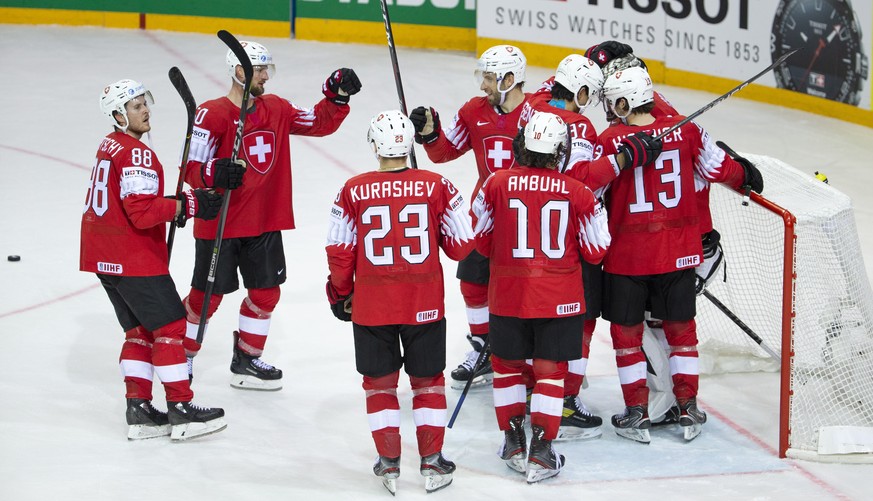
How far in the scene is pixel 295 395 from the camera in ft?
19.4

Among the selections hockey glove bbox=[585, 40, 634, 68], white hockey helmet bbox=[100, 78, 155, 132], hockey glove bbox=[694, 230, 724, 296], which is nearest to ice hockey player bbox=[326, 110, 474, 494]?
white hockey helmet bbox=[100, 78, 155, 132]

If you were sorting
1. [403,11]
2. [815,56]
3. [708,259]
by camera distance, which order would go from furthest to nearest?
[403,11]
[815,56]
[708,259]

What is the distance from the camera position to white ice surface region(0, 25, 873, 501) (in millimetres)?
4895

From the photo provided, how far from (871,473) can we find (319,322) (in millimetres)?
3041

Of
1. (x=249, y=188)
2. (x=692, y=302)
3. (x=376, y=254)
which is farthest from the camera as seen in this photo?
(x=249, y=188)

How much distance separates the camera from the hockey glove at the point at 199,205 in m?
5.23

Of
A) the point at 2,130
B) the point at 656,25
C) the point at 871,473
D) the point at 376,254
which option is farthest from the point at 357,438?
the point at 656,25

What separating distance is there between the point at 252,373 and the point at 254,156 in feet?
3.39

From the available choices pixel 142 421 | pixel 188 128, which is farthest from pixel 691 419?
pixel 188 128

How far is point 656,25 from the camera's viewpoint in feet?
37.0

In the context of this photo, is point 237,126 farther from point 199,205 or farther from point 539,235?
point 539,235

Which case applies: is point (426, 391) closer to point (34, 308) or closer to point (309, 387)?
point (309, 387)

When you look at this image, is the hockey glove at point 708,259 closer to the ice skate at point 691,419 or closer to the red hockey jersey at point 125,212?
the ice skate at point 691,419

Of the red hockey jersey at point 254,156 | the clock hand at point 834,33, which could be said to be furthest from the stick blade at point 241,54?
the clock hand at point 834,33
